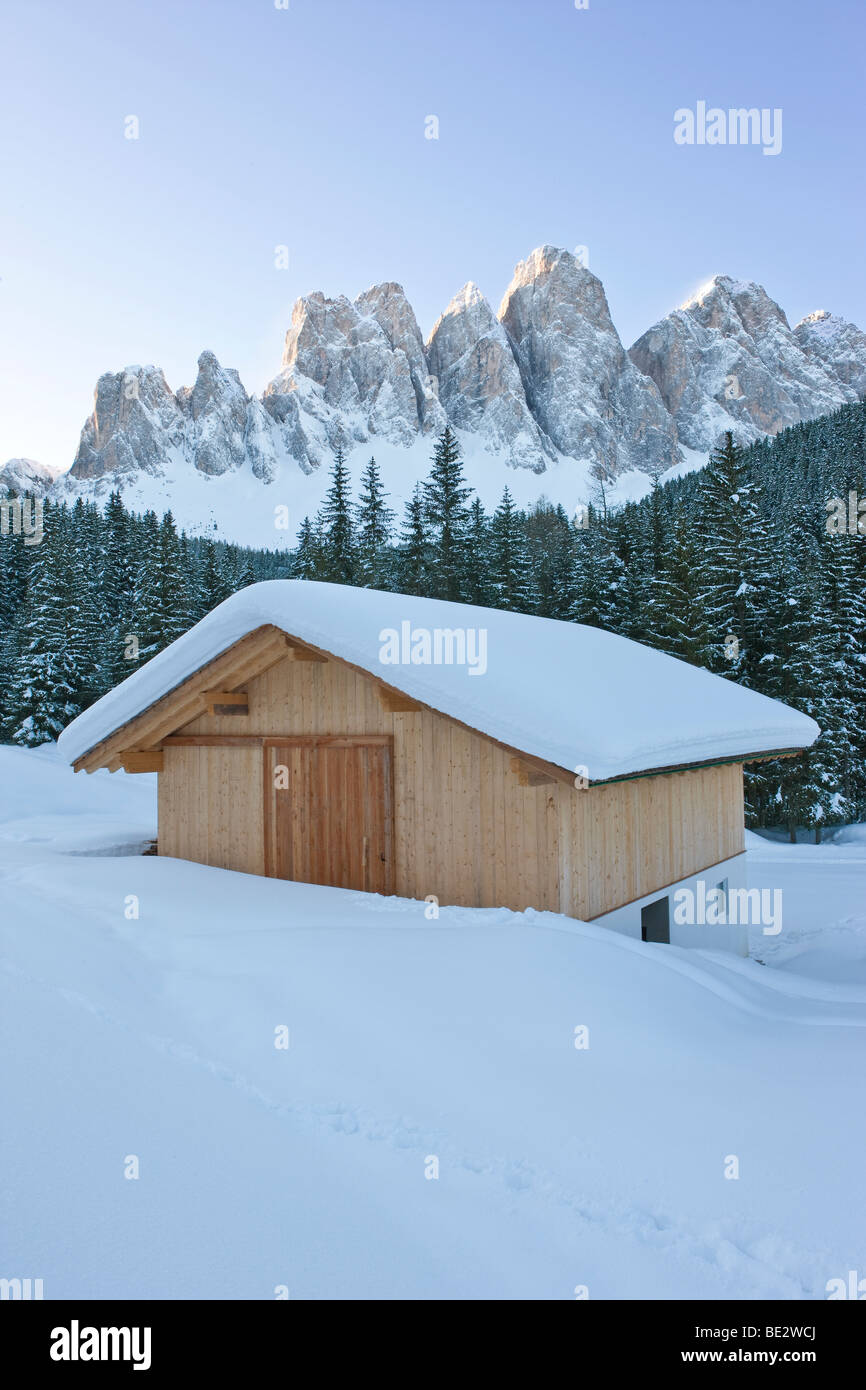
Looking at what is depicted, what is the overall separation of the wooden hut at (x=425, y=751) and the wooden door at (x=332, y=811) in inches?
0.9

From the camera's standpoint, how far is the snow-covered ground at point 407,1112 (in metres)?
2.98

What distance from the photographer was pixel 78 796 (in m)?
21.7

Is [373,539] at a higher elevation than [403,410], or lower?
lower

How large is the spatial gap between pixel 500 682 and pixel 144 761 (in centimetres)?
556

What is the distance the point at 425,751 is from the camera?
825 cm

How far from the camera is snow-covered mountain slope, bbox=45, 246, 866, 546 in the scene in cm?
17050

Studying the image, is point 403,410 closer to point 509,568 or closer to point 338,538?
point 338,538

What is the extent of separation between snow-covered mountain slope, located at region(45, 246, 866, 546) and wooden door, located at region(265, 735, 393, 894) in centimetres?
16535

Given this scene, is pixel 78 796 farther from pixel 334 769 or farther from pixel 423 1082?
pixel 423 1082

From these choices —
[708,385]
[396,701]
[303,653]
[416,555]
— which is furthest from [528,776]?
[708,385]

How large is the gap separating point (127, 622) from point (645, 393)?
173 m

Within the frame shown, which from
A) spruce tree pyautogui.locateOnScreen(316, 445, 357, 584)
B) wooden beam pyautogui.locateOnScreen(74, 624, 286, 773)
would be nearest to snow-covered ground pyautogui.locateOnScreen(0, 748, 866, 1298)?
wooden beam pyautogui.locateOnScreen(74, 624, 286, 773)

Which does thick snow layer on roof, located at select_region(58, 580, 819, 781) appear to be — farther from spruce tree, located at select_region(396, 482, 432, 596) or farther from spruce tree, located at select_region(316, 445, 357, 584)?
spruce tree, located at select_region(316, 445, 357, 584)
